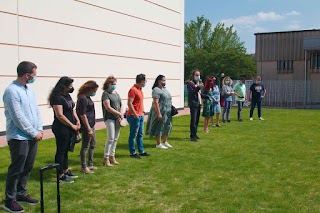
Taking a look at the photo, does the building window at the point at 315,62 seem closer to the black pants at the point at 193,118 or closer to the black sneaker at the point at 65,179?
the black pants at the point at 193,118

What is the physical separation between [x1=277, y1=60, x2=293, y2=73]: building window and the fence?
5323 mm

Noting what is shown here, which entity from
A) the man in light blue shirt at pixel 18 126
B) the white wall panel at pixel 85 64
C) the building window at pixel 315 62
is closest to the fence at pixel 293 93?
the building window at pixel 315 62

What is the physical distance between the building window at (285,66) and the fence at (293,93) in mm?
5323

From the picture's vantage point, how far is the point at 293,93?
27.7 metres

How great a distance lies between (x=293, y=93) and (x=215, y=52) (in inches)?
1152

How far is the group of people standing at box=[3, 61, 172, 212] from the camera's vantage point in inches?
191

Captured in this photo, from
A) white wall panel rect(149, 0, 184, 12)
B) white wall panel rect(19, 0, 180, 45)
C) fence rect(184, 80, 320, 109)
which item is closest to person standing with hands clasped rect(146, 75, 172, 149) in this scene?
white wall panel rect(19, 0, 180, 45)

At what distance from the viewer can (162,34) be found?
65.5 feet

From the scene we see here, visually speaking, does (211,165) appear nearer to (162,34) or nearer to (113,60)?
(113,60)

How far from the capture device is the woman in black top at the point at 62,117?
234 inches

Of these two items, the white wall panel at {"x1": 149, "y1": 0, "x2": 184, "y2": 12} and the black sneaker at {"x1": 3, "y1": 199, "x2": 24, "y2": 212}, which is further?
the white wall panel at {"x1": 149, "y1": 0, "x2": 184, "y2": 12}

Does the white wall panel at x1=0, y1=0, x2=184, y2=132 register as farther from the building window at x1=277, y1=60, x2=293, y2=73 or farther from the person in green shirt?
the building window at x1=277, y1=60, x2=293, y2=73

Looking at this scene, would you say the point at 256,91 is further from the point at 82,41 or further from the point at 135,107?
the point at 135,107

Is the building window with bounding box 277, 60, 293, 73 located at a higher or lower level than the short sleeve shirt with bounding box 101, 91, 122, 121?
higher
